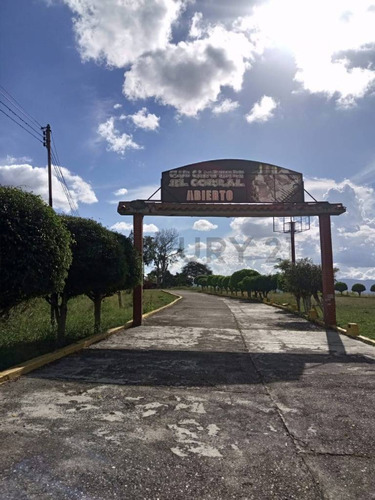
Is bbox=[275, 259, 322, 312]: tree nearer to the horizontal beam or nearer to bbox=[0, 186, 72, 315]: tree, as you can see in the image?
the horizontal beam

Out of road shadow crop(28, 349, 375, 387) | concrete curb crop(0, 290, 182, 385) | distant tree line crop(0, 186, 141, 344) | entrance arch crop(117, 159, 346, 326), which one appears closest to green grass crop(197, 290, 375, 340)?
entrance arch crop(117, 159, 346, 326)

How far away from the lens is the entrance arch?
1305cm

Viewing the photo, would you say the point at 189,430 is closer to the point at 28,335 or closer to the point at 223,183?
the point at 28,335

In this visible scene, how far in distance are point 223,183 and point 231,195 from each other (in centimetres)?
51

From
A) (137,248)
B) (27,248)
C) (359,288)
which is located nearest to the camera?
(27,248)

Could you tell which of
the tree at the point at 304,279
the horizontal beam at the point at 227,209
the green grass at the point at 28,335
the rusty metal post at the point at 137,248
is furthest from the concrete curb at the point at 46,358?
the tree at the point at 304,279

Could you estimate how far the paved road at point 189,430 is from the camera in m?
2.84

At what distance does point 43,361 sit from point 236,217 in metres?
8.78

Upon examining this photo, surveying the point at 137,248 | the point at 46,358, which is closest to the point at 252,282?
the point at 137,248

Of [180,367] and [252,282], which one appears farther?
[252,282]

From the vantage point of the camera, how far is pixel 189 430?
3.92 m

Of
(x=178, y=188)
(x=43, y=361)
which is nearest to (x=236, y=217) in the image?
(x=178, y=188)

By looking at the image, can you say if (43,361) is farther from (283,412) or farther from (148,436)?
(283,412)

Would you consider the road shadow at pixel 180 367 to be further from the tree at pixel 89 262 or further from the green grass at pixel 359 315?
the green grass at pixel 359 315
